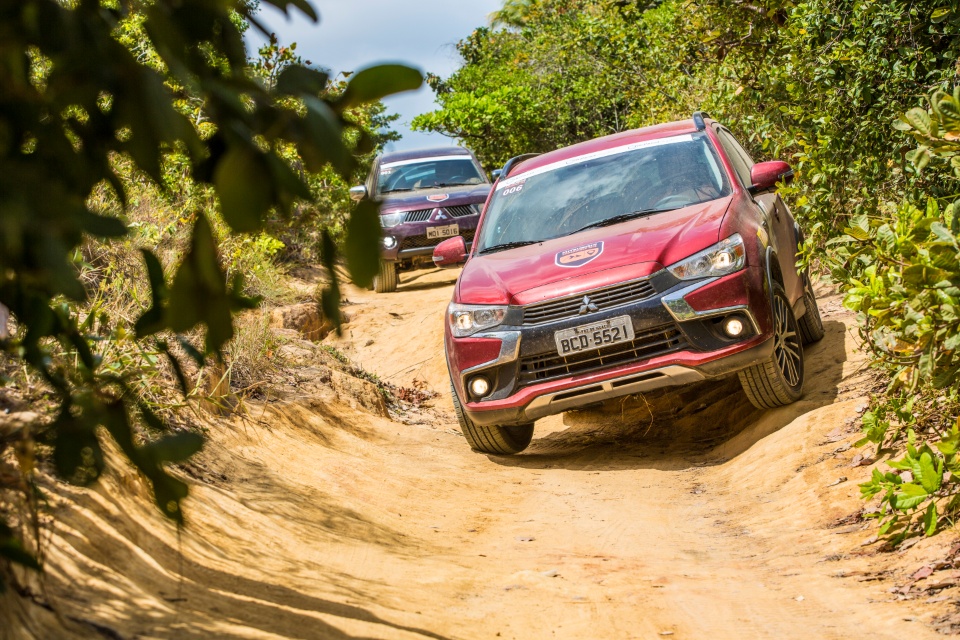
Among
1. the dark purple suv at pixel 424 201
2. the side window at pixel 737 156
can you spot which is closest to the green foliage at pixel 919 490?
the side window at pixel 737 156

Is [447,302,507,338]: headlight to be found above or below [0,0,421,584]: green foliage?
below

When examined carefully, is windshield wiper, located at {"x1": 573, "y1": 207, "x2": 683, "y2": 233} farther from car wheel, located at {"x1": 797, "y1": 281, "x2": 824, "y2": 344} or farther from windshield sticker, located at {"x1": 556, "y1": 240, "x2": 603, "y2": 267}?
car wheel, located at {"x1": 797, "y1": 281, "x2": 824, "y2": 344}

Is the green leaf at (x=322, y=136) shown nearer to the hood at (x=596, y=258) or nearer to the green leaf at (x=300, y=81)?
the green leaf at (x=300, y=81)

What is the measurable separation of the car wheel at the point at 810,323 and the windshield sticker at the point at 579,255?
2139 millimetres

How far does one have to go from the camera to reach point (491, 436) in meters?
7.29

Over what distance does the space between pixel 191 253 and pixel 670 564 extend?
333 centimetres

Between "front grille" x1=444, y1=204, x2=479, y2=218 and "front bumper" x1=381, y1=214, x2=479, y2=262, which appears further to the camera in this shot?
"front grille" x1=444, y1=204, x2=479, y2=218

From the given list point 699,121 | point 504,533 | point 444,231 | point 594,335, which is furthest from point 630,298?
point 444,231

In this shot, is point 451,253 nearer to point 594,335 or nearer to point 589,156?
point 589,156

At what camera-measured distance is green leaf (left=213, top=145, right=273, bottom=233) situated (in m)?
1.58

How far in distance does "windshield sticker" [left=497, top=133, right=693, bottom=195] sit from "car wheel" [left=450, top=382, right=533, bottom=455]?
1738 millimetres

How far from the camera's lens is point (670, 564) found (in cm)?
459

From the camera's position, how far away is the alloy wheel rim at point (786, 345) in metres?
6.59

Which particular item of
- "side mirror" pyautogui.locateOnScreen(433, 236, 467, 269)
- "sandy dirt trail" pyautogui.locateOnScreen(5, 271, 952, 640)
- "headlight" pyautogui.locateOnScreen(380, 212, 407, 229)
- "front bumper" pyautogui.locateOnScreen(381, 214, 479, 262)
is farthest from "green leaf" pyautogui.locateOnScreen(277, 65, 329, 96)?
"headlight" pyautogui.locateOnScreen(380, 212, 407, 229)
